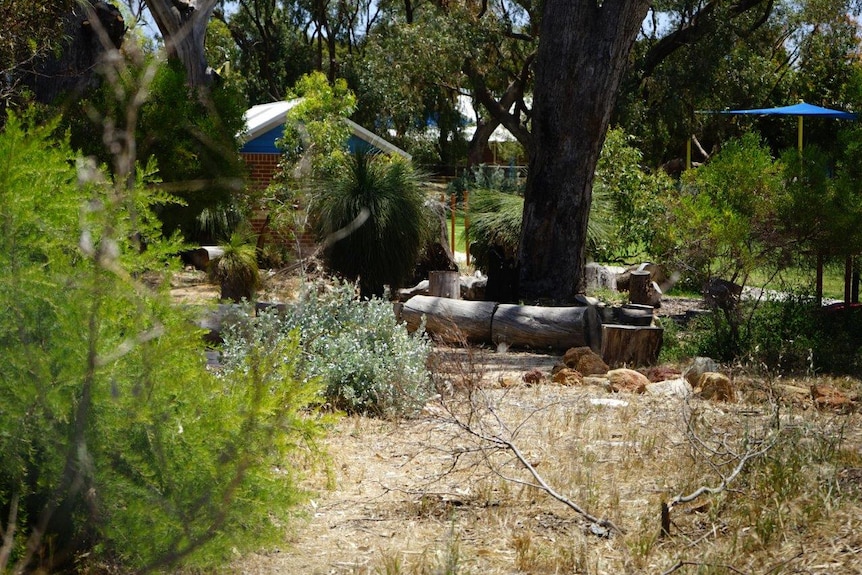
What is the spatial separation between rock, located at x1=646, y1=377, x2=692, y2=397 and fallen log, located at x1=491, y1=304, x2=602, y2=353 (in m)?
2.59

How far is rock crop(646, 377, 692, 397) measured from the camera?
25.0ft

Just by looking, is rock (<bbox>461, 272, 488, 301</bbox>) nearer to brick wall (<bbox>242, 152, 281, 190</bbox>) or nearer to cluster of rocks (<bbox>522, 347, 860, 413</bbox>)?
cluster of rocks (<bbox>522, 347, 860, 413</bbox>)

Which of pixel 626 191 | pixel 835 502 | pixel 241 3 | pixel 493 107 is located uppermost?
pixel 241 3

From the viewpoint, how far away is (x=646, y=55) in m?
27.0

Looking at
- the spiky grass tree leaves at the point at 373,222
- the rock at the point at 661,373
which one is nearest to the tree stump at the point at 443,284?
the spiky grass tree leaves at the point at 373,222

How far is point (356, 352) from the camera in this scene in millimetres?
7180

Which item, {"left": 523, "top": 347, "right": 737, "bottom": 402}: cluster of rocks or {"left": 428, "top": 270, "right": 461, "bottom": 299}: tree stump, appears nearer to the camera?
{"left": 523, "top": 347, "right": 737, "bottom": 402}: cluster of rocks

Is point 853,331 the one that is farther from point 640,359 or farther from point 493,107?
point 493,107

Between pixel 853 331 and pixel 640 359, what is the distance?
278 cm

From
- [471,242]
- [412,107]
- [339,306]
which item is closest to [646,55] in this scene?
[412,107]

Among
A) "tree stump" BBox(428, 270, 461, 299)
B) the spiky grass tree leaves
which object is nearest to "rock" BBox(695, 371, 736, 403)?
"tree stump" BBox(428, 270, 461, 299)

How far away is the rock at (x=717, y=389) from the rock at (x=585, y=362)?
1425 millimetres

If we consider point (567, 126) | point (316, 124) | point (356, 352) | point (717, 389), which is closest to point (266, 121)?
point (316, 124)

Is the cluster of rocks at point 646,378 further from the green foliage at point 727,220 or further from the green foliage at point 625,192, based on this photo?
the green foliage at point 625,192
